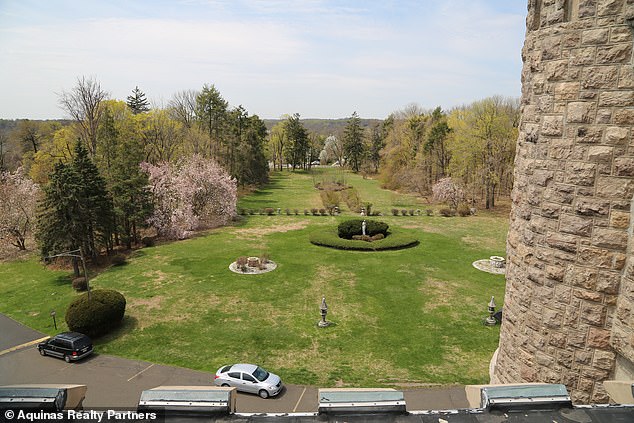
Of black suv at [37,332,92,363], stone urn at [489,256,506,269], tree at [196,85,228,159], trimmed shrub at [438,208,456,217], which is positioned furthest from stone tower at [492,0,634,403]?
tree at [196,85,228,159]

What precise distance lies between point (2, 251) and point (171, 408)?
32697 millimetres

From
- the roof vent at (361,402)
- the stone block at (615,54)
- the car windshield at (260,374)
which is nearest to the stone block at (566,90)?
the stone block at (615,54)

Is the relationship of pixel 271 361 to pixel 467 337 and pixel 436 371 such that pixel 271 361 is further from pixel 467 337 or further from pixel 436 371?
pixel 467 337

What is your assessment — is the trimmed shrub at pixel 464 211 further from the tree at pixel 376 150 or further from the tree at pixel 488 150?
the tree at pixel 376 150

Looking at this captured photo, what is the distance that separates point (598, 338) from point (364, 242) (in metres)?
23.4

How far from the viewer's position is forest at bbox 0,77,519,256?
2469cm

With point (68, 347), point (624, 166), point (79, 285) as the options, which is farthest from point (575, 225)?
point (79, 285)

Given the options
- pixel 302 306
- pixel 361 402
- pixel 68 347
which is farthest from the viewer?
pixel 302 306

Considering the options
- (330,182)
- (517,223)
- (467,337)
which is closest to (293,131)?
(330,182)

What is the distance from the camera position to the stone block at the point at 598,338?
519 cm

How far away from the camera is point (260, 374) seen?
1306 cm

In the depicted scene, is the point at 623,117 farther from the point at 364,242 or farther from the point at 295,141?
the point at 295,141

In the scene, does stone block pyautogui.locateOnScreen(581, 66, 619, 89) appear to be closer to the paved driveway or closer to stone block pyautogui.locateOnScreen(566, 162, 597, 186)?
stone block pyautogui.locateOnScreen(566, 162, 597, 186)

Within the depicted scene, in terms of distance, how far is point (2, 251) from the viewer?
94.9ft
